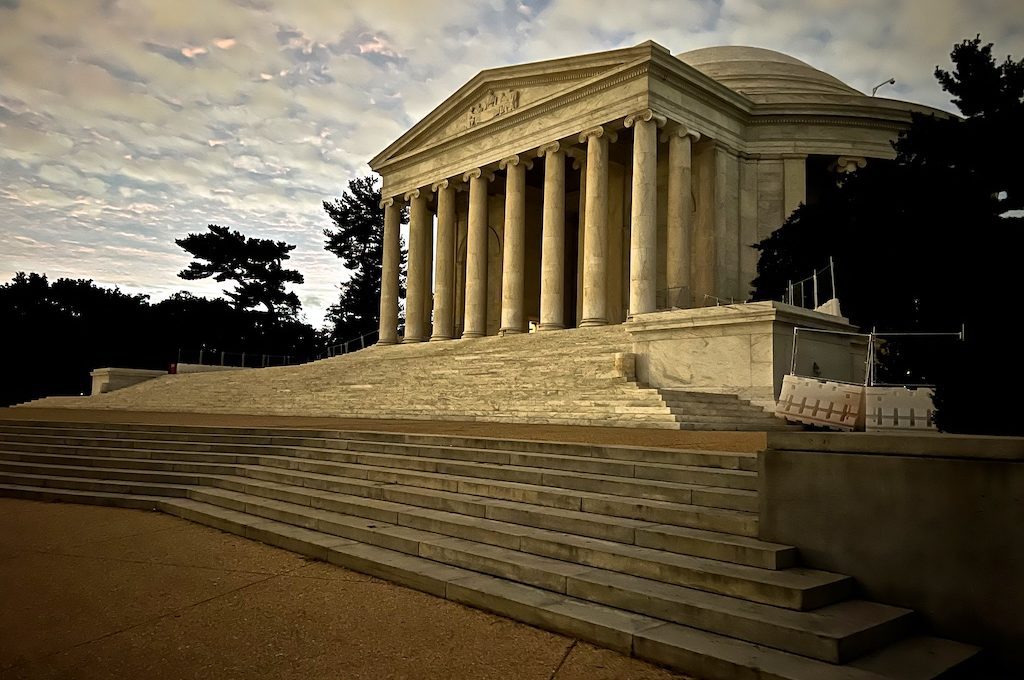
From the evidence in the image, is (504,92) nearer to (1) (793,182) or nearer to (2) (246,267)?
(1) (793,182)

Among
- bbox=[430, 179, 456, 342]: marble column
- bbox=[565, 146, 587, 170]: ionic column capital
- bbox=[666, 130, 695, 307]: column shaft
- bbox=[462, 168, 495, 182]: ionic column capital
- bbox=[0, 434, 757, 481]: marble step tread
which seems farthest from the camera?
bbox=[430, 179, 456, 342]: marble column

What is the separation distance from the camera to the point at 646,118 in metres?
32.8

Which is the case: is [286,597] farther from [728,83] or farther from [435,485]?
[728,83]

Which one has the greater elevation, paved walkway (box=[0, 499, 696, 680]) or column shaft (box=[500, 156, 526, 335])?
column shaft (box=[500, 156, 526, 335])

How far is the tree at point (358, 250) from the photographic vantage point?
8000cm

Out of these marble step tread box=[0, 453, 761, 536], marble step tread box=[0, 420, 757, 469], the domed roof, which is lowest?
marble step tread box=[0, 453, 761, 536]

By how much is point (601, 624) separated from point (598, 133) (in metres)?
31.7

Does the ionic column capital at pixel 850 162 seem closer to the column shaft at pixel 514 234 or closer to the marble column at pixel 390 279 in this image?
the column shaft at pixel 514 234

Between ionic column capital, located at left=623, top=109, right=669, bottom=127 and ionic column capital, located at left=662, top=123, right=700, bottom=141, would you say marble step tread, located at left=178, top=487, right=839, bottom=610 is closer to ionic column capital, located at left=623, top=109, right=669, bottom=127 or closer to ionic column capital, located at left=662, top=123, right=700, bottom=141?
ionic column capital, located at left=623, top=109, right=669, bottom=127

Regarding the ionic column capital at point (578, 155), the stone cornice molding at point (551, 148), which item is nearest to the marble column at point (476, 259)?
the stone cornice molding at point (551, 148)

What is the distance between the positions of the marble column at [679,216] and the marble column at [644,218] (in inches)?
79.5

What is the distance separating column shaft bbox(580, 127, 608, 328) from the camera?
3419 centimetres

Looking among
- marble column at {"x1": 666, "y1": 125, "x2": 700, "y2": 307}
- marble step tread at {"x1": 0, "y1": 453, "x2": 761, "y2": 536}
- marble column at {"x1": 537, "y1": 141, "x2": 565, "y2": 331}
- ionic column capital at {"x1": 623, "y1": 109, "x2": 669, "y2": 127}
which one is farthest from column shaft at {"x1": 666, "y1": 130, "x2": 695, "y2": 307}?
marble step tread at {"x1": 0, "y1": 453, "x2": 761, "y2": 536}

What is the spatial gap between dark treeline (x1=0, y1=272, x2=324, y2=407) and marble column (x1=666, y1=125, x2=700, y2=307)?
43.5 m
